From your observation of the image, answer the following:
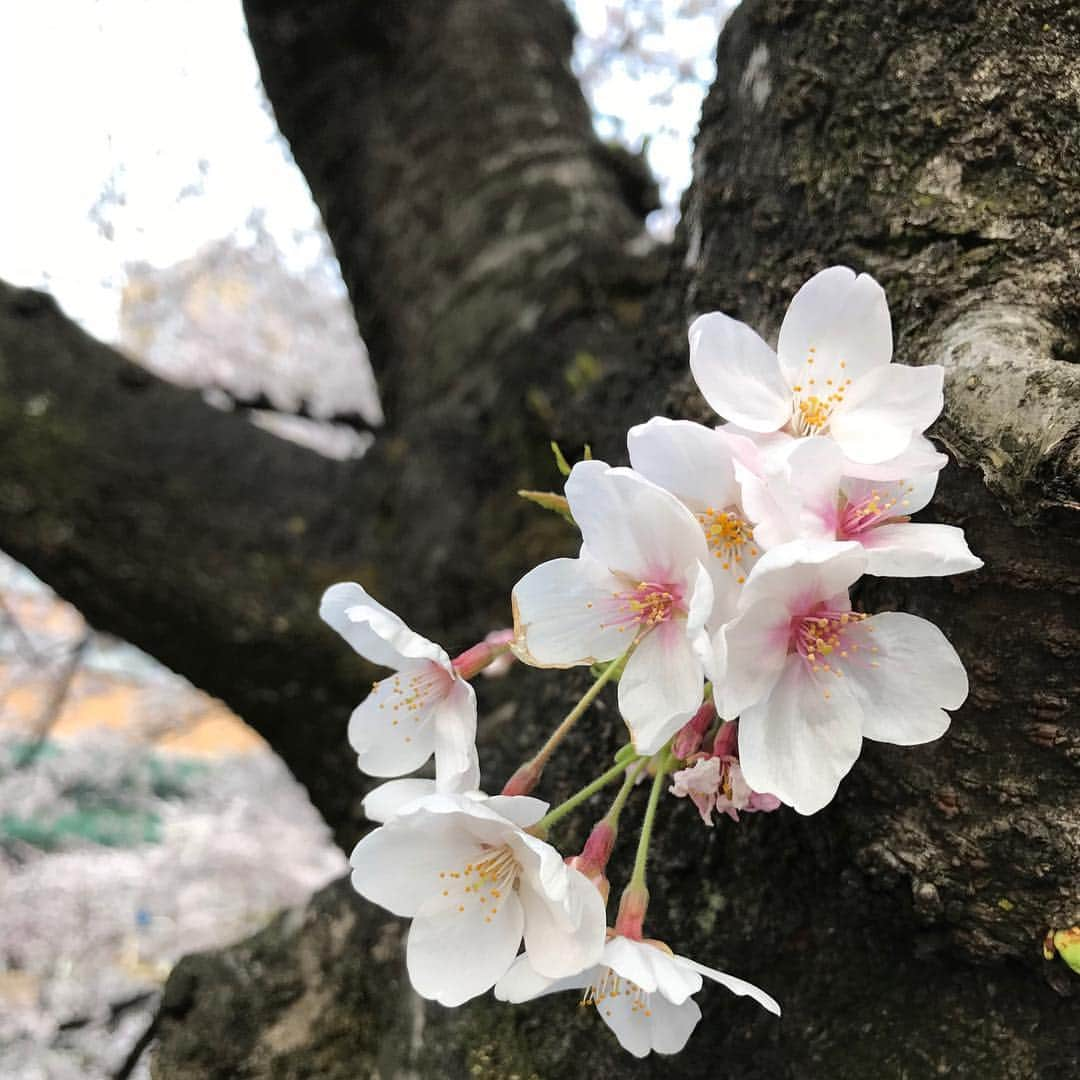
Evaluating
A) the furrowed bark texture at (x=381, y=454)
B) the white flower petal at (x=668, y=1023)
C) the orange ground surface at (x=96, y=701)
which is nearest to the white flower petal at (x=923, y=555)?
the white flower petal at (x=668, y=1023)

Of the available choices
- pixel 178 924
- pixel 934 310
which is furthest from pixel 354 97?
pixel 178 924

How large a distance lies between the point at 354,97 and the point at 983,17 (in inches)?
61.3

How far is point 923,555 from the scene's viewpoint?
1.71ft

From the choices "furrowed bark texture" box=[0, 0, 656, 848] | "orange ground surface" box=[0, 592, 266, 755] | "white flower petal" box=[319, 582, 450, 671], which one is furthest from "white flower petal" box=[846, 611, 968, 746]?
"orange ground surface" box=[0, 592, 266, 755]

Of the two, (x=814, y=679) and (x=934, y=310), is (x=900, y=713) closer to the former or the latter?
(x=814, y=679)

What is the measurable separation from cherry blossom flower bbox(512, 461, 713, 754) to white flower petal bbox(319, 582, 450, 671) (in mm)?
88

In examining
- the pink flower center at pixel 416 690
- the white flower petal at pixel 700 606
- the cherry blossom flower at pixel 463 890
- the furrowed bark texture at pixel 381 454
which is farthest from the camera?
the furrowed bark texture at pixel 381 454

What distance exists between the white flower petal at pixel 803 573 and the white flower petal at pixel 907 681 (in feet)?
0.19

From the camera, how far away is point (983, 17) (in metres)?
0.84

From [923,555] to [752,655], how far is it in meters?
0.12

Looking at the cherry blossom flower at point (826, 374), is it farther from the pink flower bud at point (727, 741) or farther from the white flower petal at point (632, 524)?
the pink flower bud at point (727, 741)

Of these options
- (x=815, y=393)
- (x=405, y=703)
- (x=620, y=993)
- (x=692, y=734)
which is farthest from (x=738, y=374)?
(x=620, y=993)

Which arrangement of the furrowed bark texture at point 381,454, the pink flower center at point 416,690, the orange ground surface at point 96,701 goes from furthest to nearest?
the orange ground surface at point 96,701 → the furrowed bark texture at point 381,454 → the pink flower center at point 416,690

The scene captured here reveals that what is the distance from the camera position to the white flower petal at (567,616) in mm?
592
